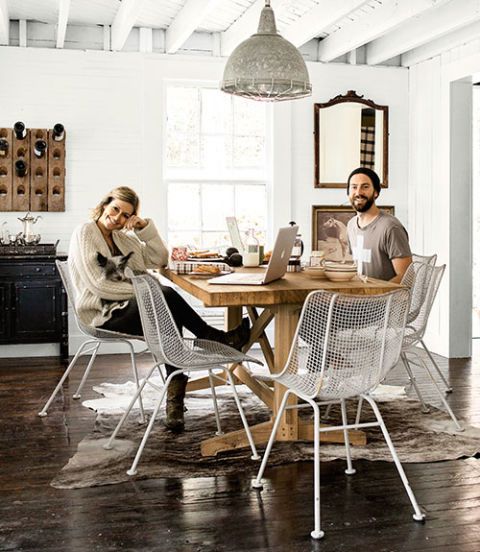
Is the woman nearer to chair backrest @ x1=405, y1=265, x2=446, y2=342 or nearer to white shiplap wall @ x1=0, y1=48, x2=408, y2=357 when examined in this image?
chair backrest @ x1=405, y1=265, x2=446, y2=342

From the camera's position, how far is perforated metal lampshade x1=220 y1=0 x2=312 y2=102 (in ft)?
13.6

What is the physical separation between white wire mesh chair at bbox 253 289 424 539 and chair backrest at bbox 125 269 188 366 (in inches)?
25.4

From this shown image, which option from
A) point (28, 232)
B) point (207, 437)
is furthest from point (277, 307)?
point (28, 232)

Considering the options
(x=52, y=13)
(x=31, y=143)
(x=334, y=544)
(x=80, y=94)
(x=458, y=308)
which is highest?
(x=52, y=13)

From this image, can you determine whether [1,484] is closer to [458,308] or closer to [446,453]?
[446,453]

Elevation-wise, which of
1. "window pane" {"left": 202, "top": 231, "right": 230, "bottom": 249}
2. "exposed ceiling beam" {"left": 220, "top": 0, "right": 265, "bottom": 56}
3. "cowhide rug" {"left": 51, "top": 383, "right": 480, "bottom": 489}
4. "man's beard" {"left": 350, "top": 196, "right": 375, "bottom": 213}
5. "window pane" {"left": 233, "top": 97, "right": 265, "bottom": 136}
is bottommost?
"cowhide rug" {"left": 51, "top": 383, "right": 480, "bottom": 489}

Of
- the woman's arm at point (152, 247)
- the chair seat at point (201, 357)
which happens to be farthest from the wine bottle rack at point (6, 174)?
the chair seat at point (201, 357)

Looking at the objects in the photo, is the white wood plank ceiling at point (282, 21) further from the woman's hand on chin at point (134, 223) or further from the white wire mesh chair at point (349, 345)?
the white wire mesh chair at point (349, 345)

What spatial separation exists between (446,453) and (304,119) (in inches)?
174

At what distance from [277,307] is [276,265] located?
222 mm

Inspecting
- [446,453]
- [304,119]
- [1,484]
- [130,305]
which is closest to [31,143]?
[304,119]

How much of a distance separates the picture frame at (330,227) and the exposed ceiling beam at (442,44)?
154 cm

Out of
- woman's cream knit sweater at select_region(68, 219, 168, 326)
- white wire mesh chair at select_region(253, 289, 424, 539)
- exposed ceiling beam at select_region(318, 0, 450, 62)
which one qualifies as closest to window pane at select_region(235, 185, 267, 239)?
exposed ceiling beam at select_region(318, 0, 450, 62)

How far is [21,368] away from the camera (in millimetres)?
6633
